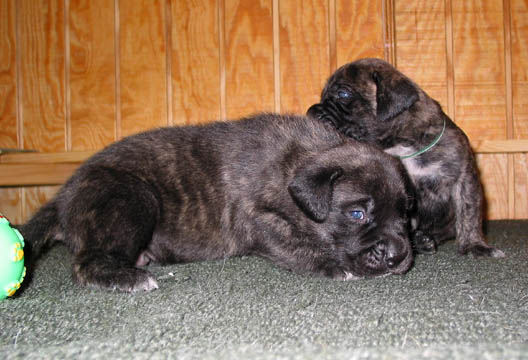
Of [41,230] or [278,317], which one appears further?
[41,230]

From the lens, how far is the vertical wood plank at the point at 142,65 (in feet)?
19.5

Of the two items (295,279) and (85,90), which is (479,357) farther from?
(85,90)

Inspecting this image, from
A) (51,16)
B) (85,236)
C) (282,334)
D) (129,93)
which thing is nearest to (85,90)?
(129,93)

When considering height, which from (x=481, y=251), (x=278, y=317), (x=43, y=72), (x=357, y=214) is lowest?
(x=481, y=251)

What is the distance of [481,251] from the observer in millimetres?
3707

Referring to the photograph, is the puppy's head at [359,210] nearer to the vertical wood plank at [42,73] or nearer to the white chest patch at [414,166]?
the white chest patch at [414,166]

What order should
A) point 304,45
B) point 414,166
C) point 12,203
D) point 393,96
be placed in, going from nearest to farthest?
point 393,96
point 414,166
point 304,45
point 12,203

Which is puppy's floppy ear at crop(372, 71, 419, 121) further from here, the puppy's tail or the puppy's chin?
the puppy's tail

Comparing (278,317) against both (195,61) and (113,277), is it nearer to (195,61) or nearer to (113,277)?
(113,277)

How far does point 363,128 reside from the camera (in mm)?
4078

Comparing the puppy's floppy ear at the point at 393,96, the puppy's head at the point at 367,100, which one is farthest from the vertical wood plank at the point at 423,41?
the puppy's floppy ear at the point at 393,96

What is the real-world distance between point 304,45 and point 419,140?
2.37 metres

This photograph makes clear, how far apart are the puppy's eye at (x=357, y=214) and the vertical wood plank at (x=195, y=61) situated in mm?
3300

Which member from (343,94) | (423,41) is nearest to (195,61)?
(343,94)
